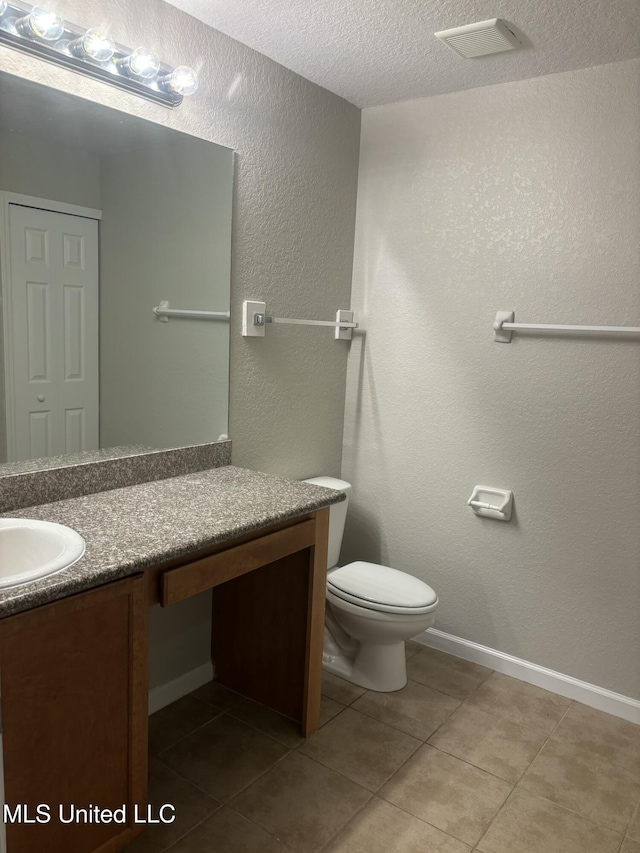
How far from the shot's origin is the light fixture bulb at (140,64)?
1.73m

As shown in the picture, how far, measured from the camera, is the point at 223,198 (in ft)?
7.07

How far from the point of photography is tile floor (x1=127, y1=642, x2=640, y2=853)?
1705mm

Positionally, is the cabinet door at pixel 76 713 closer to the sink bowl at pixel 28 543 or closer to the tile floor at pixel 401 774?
the sink bowl at pixel 28 543

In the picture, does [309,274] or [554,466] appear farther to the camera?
[309,274]

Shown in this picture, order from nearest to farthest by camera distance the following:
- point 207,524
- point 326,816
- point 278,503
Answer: point 207,524
point 326,816
point 278,503

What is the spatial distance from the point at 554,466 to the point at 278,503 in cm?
111

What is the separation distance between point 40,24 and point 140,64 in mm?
286

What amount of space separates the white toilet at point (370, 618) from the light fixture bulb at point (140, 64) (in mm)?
1428

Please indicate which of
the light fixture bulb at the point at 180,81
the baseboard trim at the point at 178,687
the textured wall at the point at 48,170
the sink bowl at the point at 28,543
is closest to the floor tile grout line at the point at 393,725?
the baseboard trim at the point at 178,687

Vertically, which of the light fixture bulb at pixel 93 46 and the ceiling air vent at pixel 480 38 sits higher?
the ceiling air vent at pixel 480 38

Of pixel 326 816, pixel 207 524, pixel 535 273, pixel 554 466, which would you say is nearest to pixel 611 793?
pixel 326 816

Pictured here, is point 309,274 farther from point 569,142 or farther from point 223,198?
point 569,142

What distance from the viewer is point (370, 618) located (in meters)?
2.25

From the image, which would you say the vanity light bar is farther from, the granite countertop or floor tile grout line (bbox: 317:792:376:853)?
floor tile grout line (bbox: 317:792:376:853)
